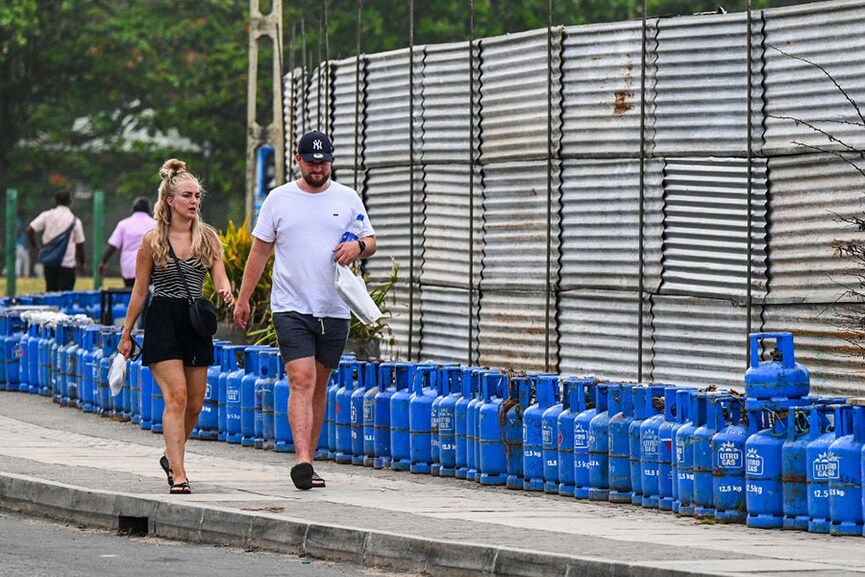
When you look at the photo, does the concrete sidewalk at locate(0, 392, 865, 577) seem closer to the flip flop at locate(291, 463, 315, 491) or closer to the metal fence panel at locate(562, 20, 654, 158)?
the flip flop at locate(291, 463, 315, 491)

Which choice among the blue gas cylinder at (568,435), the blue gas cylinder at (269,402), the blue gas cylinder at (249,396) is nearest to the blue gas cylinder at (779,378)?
the blue gas cylinder at (568,435)

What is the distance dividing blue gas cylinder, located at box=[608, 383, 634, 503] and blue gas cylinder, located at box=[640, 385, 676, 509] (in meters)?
0.15

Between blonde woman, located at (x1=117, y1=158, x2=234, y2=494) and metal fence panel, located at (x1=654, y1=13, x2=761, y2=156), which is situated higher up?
metal fence panel, located at (x1=654, y1=13, x2=761, y2=156)

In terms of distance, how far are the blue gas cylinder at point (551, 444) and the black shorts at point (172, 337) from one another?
1960 millimetres

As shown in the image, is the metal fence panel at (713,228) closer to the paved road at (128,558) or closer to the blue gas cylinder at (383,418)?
the blue gas cylinder at (383,418)

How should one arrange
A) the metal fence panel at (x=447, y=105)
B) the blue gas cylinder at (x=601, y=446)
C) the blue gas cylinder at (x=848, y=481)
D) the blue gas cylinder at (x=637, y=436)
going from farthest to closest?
1. the metal fence panel at (x=447, y=105)
2. the blue gas cylinder at (x=601, y=446)
3. the blue gas cylinder at (x=637, y=436)
4. the blue gas cylinder at (x=848, y=481)

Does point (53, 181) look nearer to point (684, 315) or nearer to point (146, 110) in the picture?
point (146, 110)

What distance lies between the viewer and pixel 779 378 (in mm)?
10367

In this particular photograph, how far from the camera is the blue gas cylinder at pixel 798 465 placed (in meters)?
10.1

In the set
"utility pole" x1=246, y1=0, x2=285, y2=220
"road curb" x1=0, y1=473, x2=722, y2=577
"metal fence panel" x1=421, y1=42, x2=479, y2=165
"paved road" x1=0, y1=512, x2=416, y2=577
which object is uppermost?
"utility pole" x1=246, y1=0, x2=285, y2=220

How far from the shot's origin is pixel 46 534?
35.2ft

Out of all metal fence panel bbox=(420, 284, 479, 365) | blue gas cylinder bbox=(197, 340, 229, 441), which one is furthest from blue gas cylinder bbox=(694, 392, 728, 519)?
metal fence panel bbox=(420, 284, 479, 365)

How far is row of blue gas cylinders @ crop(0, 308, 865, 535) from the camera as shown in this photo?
33.2 feet

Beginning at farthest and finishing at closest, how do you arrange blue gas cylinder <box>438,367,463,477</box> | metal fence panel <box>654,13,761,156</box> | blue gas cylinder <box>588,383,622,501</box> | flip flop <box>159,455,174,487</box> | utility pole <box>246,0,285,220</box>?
utility pole <box>246,0,285,220</box> < metal fence panel <box>654,13,761,156</box> < blue gas cylinder <box>438,367,463,477</box> < flip flop <box>159,455,174,487</box> < blue gas cylinder <box>588,383,622,501</box>
